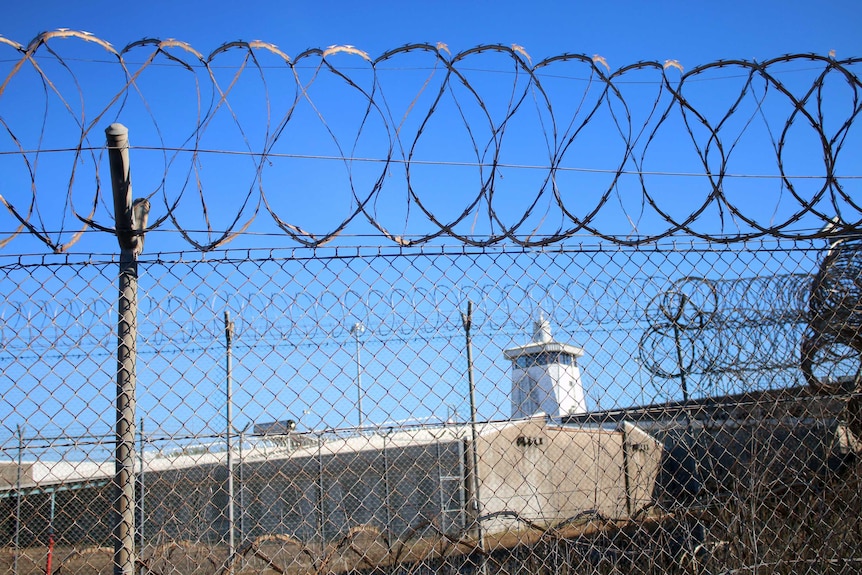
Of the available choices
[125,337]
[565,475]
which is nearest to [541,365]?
[565,475]

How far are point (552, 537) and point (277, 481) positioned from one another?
9.30 metres

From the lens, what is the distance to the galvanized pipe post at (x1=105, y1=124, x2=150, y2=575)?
2.51 metres

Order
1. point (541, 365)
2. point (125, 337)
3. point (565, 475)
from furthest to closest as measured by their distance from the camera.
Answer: point (541, 365) < point (565, 475) < point (125, 337)

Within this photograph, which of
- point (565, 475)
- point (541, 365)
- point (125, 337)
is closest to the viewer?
point (125, 337)

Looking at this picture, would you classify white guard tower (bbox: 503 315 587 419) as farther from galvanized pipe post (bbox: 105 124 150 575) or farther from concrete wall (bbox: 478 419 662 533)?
galvanized pipe post (bbox: 105 124 150 575)

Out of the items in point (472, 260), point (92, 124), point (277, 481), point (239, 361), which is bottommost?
point (277, 481)

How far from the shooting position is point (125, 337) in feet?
8.70

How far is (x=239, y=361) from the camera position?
285 centimetres

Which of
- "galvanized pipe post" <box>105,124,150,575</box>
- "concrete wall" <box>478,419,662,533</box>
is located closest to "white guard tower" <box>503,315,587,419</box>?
"concrete wall" <box>478,419,662,533</box>

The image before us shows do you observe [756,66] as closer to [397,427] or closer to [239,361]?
[397,427]

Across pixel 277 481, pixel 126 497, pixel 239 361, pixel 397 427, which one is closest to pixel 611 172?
pixel 397 427

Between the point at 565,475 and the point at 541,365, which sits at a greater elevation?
the point at 541,365

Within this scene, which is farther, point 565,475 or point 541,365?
point 541,365

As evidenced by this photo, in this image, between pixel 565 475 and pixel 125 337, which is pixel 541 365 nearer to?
pixel 565 475
